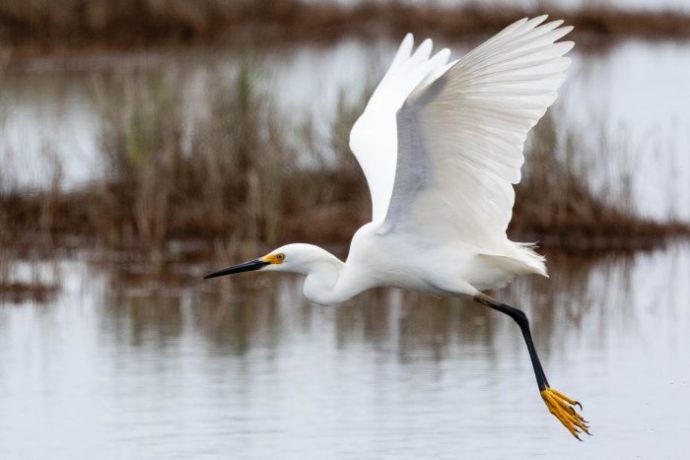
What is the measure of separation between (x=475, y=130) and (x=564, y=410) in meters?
1.54

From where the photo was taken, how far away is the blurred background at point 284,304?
9141mm

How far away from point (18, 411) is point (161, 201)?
4799mm

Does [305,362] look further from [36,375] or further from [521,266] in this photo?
[521,266]

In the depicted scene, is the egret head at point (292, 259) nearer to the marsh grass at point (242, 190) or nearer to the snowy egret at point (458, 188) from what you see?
the snowy egret at point (458, 188)

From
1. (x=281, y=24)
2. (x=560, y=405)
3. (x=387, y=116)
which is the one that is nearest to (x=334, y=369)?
(x=387, y=116)

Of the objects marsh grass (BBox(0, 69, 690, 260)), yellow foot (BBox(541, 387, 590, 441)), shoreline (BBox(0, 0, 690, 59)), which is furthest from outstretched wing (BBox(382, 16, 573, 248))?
shoreline (BBox(0, 0, 690, 59))

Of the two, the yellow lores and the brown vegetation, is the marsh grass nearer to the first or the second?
the yellow lores

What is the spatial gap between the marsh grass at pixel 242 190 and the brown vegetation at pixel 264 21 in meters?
11.4

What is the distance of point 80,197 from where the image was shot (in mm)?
14969

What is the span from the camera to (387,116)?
32.0ft

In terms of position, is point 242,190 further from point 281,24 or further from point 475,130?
point 281,24

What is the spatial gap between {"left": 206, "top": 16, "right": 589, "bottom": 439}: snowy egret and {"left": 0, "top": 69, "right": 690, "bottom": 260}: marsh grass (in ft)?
15.9

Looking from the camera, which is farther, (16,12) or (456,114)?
(16,12)

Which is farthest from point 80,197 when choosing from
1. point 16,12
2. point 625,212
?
point 16,12
